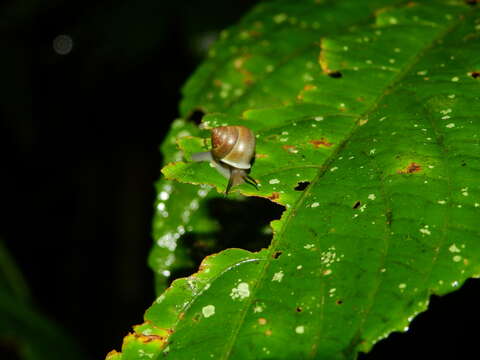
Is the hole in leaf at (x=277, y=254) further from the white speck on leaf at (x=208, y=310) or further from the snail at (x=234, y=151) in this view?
the snail at (x=234, y=151)

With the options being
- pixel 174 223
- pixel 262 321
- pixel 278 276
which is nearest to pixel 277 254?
pixel 278 276

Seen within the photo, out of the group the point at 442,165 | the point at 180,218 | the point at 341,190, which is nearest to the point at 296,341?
the point at 341,190

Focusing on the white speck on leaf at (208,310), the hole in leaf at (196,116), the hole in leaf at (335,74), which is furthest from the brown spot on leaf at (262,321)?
the hole in leaf at (196,116)

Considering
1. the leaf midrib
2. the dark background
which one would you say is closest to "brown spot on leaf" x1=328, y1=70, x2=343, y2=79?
the leaf midrib

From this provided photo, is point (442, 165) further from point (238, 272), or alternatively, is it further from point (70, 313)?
point (70, 313)

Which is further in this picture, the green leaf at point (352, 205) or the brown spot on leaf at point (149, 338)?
the brown spot on leaf at point (149, 338)

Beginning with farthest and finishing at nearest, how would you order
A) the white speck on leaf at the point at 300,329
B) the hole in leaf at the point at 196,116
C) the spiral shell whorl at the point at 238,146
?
the hole in leaf at the point at 196,116
the spiral shell whorl at the point at 238,146
the white speck on leaf at the point at 300,329
